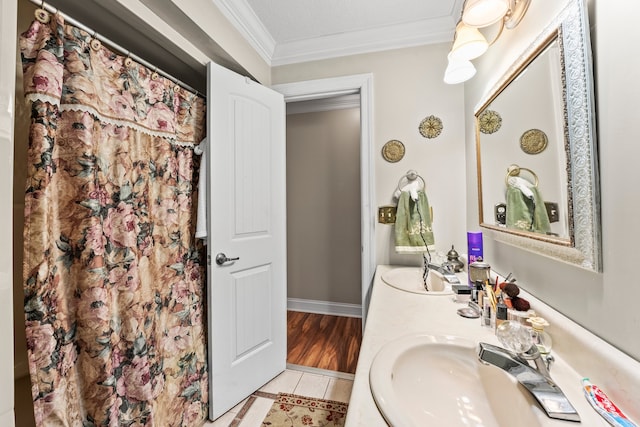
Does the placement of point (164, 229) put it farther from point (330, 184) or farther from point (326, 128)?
point (326, 128)

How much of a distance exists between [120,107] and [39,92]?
0.91ft

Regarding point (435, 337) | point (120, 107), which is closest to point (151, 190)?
point (120, 107)

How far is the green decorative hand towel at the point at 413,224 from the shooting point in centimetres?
156

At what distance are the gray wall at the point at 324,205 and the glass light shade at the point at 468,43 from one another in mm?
1504

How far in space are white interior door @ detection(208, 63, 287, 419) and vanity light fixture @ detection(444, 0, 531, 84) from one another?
3.69 feet

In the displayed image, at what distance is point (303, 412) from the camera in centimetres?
143

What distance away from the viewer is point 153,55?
1.38m

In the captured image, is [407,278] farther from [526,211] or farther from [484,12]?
[484,12]

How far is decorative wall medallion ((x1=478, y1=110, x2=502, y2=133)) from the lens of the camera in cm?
110

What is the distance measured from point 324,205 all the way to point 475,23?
1.97 meters

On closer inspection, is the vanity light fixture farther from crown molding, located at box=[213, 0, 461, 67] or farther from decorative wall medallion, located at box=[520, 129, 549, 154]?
crown molding, located at box=[213, 0, 461, 67]

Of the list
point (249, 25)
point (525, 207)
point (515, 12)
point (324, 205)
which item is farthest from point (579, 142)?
point (324, 205)

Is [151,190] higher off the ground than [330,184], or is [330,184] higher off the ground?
[330,184]

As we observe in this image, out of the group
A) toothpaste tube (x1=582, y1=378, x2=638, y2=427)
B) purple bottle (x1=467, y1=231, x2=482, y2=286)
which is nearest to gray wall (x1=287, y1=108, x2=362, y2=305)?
purple bottle (x1=467, y1=231, x2=482, y2=286)
